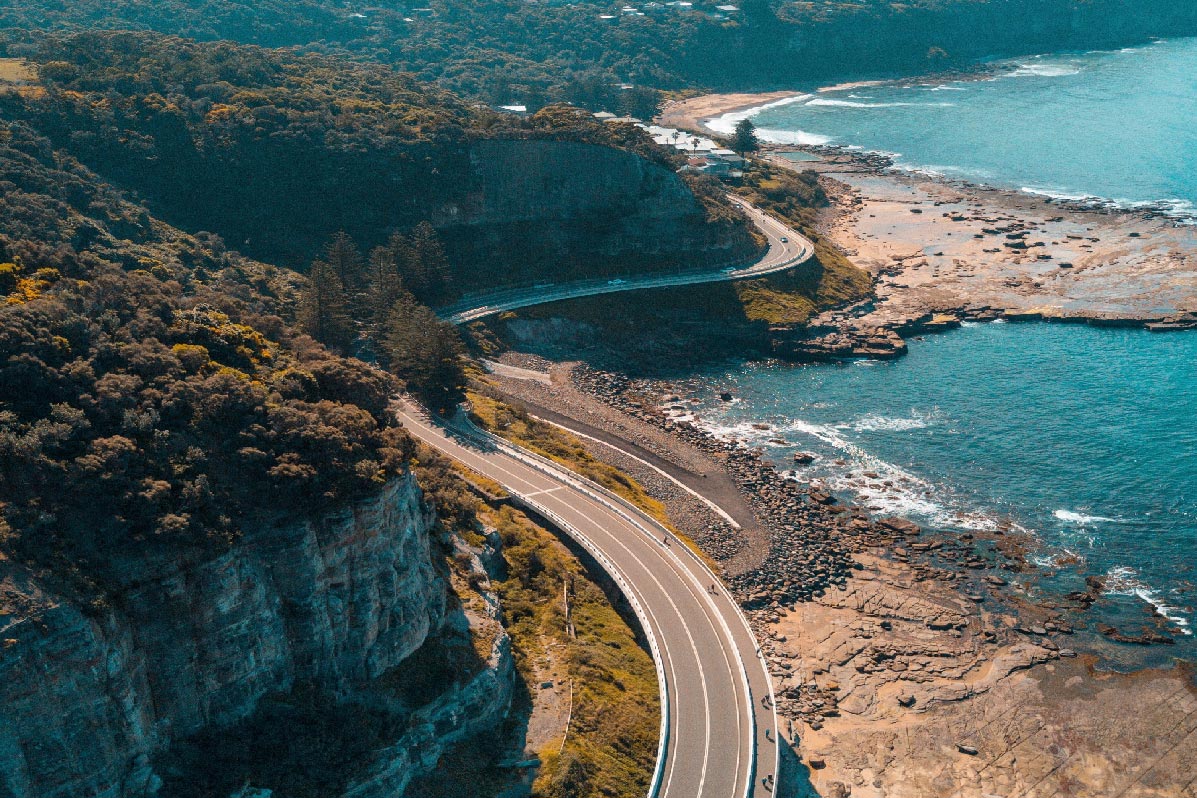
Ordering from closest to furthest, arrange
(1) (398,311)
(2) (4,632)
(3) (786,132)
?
(2) (4,632)
(1) (398,311)
(3) (786,132)

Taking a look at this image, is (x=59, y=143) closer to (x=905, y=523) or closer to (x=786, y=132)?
(x=905, y=523)

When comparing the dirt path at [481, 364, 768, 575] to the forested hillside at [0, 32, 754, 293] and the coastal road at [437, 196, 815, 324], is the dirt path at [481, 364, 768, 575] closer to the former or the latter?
the coastal road at [437, 196, 815, 324]

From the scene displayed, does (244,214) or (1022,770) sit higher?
(244,214)

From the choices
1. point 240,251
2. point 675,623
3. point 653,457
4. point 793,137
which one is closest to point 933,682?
point 675,623

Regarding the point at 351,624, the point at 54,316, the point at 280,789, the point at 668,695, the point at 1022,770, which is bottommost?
the point at 1022,770

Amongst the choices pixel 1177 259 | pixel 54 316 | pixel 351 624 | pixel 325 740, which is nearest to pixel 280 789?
pixel 325 740

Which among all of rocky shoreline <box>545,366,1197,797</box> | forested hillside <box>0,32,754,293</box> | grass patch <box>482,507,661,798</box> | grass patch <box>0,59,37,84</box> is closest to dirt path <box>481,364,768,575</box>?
rocky shoreline <box>545,366,1197,797</box>
